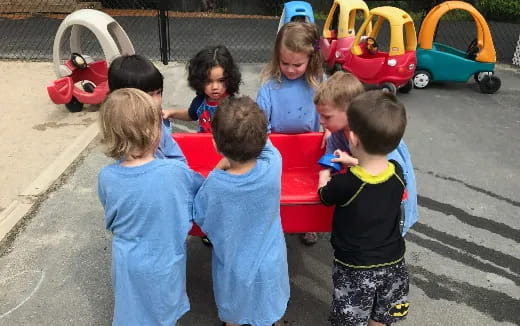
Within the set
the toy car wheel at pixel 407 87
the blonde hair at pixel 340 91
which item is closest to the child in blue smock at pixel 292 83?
the blonde hair at pixel 340 91

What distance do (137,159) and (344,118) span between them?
0.96 metres

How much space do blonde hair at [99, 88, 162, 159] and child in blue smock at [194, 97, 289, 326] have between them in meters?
0.23

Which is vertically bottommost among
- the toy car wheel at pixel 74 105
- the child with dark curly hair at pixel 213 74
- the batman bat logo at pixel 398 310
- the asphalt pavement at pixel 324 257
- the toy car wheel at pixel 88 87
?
the asphalt pavement at pixel 324 257

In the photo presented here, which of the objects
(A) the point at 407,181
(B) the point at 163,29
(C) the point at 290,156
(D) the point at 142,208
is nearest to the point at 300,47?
(C) the point at 290,156

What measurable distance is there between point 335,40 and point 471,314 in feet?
14.5

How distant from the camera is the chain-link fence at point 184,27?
25.3ft

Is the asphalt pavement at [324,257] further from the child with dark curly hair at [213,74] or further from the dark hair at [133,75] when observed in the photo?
the dark hair at [133,75]

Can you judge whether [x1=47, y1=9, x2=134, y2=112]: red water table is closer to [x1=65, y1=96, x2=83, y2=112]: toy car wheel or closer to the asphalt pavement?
[x1=65, y1=96, x2=83, y2=112]: toy car wheel

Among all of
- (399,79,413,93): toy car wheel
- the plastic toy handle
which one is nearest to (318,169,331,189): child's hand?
the plastic toy handle

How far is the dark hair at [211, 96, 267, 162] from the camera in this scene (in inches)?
63.7

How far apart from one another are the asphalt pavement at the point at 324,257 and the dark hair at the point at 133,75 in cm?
112

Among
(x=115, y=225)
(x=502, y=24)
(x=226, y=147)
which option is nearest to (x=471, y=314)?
(x=226, y=147)

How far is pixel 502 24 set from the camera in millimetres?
11180

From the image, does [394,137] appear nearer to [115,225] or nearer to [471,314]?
[115,225]
